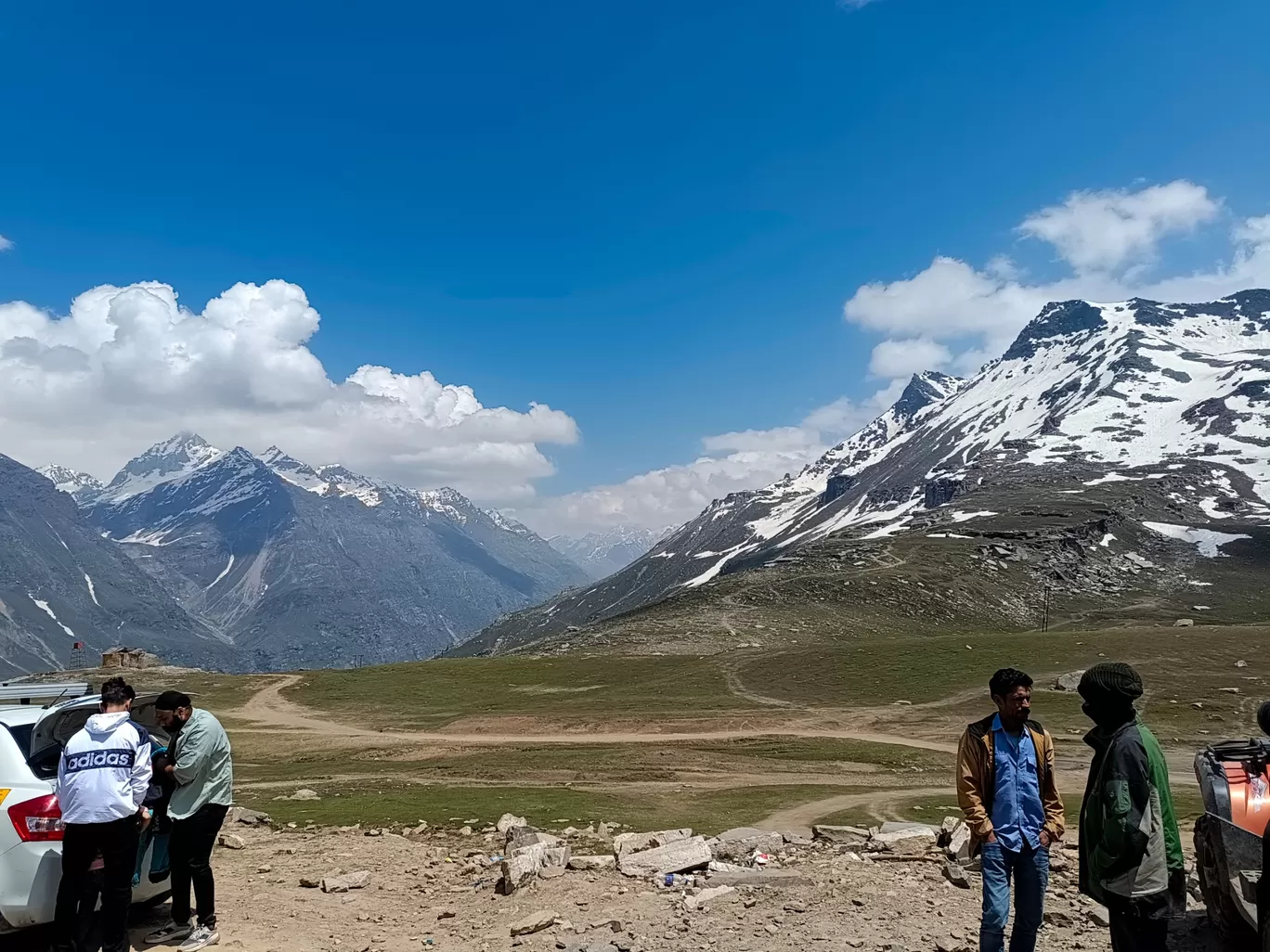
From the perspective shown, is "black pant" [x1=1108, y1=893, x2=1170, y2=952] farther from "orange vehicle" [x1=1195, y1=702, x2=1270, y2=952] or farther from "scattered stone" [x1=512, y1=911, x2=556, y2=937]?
"scattered stone" [x1=512, y1=911, x2=556, y2=937]

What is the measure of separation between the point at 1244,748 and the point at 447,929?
10.7 metres

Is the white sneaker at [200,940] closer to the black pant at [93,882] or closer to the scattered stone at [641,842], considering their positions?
the black pant at [93,882]

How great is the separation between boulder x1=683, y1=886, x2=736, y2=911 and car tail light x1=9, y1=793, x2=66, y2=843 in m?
8.29

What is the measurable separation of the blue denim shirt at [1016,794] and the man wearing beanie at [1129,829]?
0.78m

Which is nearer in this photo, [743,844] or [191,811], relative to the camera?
[191,811]

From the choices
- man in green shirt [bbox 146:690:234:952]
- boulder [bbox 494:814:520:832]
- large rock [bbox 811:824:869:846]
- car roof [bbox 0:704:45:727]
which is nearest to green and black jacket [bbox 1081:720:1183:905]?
large rock [bbox 811:824:869:846]

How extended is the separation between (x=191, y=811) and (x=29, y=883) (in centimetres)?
178

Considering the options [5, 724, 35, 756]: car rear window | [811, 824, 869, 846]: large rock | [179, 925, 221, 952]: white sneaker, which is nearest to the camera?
[5, 724, 35, 756]: car rear window

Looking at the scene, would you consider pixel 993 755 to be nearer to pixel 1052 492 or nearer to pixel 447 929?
pixel 447 929

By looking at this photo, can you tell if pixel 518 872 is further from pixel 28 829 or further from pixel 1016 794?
pixel 1016 794

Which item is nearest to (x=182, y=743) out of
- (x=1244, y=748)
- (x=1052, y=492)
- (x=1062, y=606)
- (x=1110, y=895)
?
(x=1110, y=895)

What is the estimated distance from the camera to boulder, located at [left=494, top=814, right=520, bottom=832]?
18125 millimetres

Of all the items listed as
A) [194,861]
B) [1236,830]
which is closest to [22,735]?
[194,861]

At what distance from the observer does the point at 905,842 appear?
1559 centimetres
